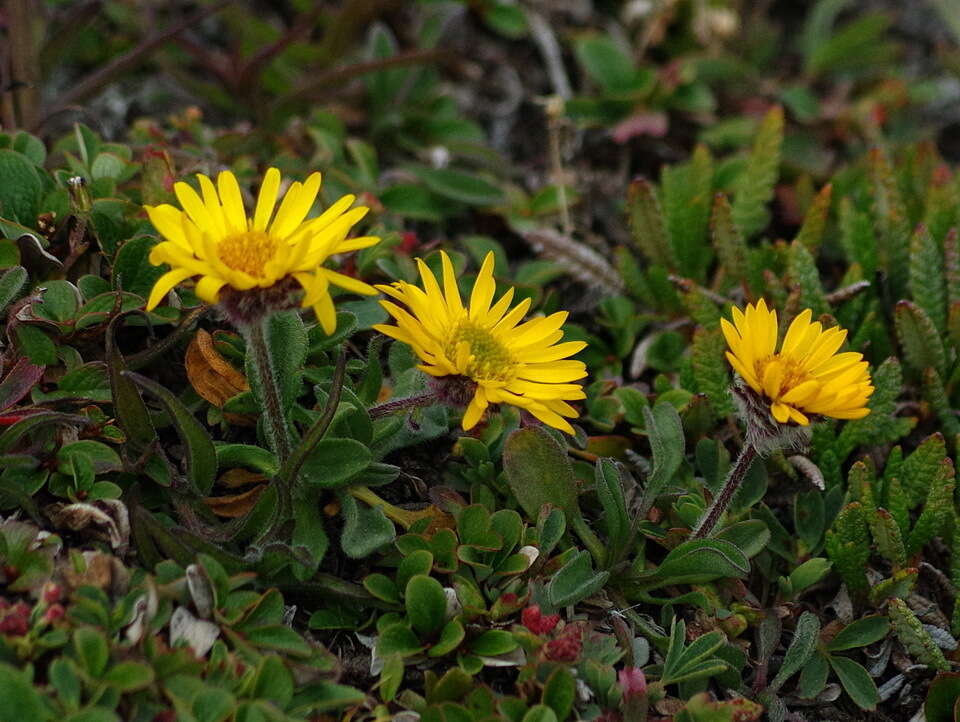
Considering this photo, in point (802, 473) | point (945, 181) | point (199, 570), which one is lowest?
point (802, 473)

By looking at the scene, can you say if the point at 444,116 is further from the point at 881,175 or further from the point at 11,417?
the point at 11,417

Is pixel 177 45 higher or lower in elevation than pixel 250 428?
higher

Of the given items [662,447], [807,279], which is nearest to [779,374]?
[662,447]

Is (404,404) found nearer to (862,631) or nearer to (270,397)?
(270,397)

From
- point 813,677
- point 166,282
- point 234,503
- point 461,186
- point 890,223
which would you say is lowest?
point 813,677

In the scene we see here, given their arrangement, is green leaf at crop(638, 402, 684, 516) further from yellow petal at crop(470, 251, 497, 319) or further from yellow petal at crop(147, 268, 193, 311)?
yellow petal at crop(147, 268, 193, 311)

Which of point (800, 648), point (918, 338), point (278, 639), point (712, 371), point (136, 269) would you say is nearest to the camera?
point (278, 639)

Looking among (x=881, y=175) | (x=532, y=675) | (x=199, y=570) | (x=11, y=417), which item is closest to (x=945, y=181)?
(x=881, y=175)
